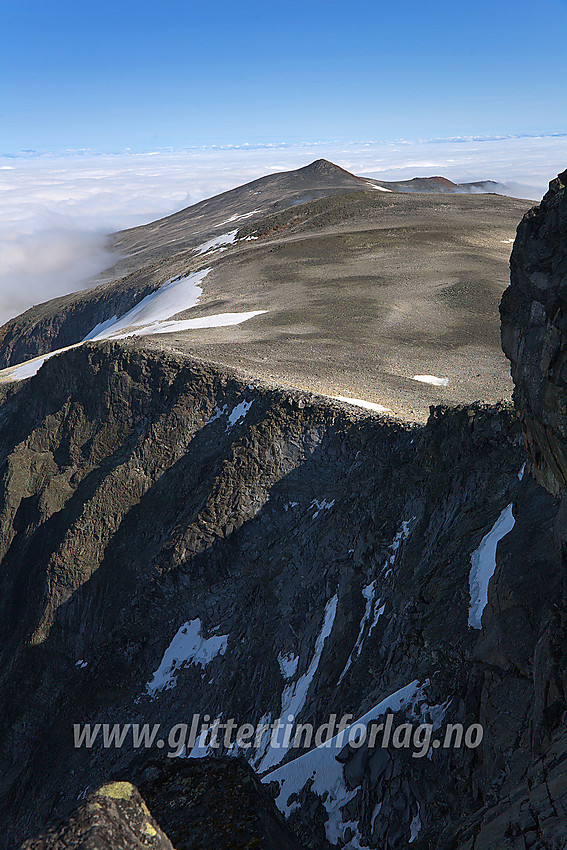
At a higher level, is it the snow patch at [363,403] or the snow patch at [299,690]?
the snow patch at [363,403]

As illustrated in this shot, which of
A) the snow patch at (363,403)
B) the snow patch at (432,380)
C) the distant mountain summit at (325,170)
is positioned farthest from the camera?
the distant mountain summit at (325,170)

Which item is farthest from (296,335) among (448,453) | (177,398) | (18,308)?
(18,308)

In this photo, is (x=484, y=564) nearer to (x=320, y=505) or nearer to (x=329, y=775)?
(x=329, y=775)

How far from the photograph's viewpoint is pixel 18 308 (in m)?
175

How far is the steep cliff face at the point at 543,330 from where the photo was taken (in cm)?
892

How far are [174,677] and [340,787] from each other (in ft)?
41.3

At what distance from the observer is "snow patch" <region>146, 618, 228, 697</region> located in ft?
71.5

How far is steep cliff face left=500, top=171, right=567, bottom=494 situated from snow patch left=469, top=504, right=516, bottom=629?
98.8 inches

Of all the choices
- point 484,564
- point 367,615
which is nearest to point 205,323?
point 367,615

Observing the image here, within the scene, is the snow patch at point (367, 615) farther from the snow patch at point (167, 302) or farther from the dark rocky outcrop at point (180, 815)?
the snow patch at point (167, 302)

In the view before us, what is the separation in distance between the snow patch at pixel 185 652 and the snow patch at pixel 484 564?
1218 centimetres

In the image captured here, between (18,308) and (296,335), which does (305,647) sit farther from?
(18,308)

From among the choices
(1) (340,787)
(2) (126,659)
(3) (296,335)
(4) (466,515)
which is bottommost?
(2) (126,659)

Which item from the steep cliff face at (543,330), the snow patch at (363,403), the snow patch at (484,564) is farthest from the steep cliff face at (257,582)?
the steep cliff face at (543,330)
